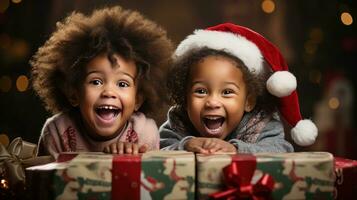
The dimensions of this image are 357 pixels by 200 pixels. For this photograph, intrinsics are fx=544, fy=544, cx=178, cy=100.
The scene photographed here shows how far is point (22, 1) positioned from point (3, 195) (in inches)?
33.6

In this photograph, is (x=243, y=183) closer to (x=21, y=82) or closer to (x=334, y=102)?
(x=21, y=82)

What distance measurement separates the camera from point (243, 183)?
88 cm

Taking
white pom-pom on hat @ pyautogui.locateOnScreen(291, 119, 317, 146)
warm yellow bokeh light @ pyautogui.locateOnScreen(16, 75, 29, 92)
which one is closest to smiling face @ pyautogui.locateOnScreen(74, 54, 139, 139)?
white pom-pom on hat @ pyautogui.locateOnScreen(291, 119, 317, 146)

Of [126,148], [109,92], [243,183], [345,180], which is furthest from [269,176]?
[109,92]

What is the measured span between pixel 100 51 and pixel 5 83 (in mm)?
754

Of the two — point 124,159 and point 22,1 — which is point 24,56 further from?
point 124,159

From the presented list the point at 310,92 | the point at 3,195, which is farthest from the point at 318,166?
the point at 310,92

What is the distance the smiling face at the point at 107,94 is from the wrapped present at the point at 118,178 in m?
0.22

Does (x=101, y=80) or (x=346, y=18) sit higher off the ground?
(x=346, y=18)

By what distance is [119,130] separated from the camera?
118 centimetres

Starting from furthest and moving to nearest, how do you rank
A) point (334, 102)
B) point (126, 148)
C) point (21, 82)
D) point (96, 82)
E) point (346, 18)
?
point (334, 102) < point (346, 18) < point (21, 82) < point (96, 82) < point (126, 148)

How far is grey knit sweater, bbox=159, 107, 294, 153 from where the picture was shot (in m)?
1.20

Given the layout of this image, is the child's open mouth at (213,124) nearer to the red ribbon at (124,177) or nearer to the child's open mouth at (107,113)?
the child's open mouth at (107,113)

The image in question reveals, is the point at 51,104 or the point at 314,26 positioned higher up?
the point at 314,26
